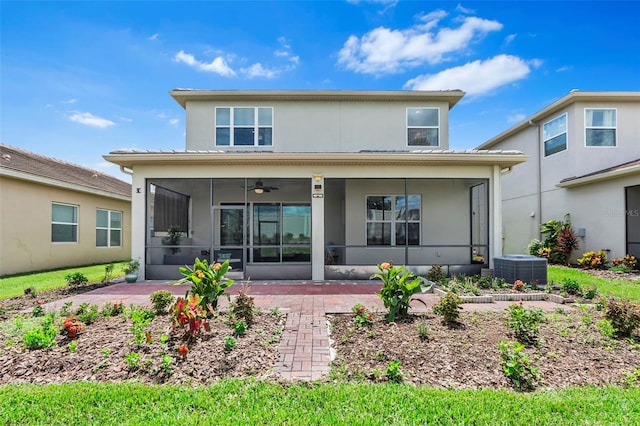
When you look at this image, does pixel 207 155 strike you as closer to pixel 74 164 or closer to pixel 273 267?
pixel 273 267

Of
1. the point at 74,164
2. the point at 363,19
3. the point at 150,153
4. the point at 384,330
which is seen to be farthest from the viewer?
the point at 74,164

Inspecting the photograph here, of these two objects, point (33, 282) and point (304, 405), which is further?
point (33, 282)

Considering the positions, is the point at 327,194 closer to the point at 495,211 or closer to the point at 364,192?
the point at 364,192

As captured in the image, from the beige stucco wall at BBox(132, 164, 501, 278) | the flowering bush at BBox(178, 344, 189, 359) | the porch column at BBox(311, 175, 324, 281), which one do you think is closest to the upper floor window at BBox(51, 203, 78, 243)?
the beige stucco wall at BBox(132, 164, 501, 278)

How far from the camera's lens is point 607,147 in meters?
12.5

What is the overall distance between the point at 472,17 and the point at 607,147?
25.9ft

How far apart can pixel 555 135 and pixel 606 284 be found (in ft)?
26.0

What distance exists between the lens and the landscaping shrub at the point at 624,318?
437cm

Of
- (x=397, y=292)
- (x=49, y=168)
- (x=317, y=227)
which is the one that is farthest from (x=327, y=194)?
(x=49, y=168)

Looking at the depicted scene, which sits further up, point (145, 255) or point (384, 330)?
point (145, 255)

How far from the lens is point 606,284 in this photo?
8.17 metres

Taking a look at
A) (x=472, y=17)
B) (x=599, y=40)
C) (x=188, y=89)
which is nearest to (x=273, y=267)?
(x=188, y=89)

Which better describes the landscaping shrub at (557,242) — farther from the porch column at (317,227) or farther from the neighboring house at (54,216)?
the neighboring house at (54,216)

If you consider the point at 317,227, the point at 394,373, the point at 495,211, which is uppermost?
the point at 495,211
